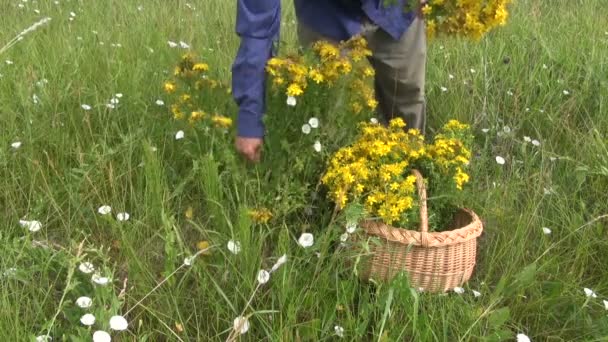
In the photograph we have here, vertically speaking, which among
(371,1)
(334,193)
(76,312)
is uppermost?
(371,1)

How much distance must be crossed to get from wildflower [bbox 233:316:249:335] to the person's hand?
1.96 ft

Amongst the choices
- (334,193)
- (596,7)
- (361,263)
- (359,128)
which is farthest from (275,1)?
(596,7)

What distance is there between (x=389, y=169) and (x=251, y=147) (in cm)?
44

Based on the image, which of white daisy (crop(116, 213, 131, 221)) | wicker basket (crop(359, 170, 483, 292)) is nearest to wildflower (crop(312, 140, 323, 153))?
wicker basket (crop(359, 170, 483, 292))

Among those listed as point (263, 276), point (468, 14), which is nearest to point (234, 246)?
point (263, 276)

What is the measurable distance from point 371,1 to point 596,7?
8.97 feet

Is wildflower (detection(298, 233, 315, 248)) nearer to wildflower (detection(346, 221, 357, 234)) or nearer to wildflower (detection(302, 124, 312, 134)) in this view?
wildflower (detection(346, 221, 357, 234))

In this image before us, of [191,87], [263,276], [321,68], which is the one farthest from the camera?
[191,87]

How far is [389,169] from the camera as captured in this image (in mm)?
1822

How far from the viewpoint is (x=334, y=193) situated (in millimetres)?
1850

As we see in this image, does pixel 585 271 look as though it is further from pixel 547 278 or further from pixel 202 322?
pixel 202 322

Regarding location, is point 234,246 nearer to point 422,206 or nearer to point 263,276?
point 263,276

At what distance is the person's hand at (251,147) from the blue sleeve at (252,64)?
0.05 ft

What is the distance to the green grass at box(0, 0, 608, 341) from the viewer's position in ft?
5.49
